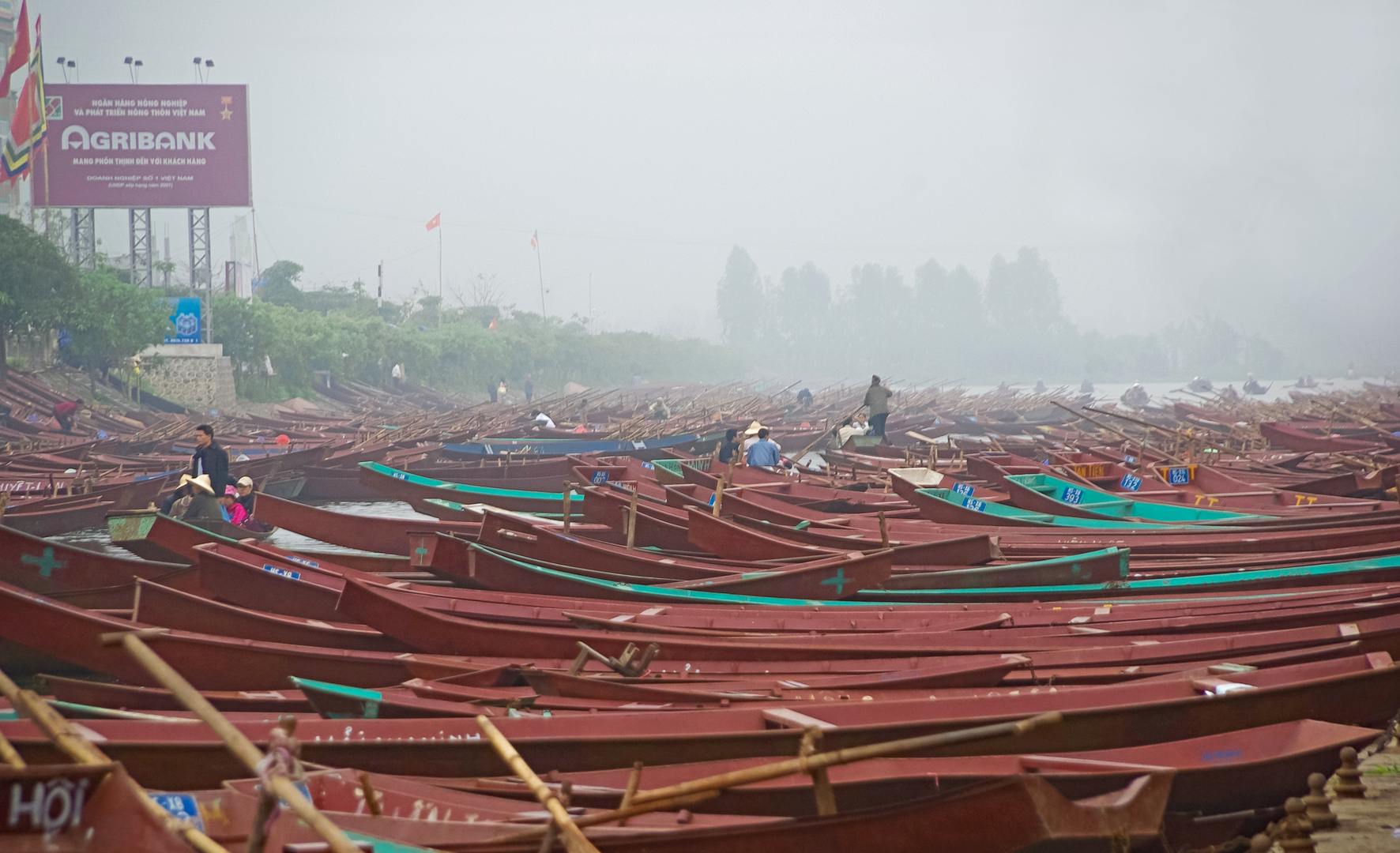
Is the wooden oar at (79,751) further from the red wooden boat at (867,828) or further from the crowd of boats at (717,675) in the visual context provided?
the red wooden boat at (867,828)

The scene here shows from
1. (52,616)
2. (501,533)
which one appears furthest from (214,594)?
(501,533)

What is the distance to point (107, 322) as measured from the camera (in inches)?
959

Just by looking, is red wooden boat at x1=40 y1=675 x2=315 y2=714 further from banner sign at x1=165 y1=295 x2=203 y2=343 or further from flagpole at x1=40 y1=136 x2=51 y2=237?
flagpole at x1=40 y1=136 x2=51 y2=237

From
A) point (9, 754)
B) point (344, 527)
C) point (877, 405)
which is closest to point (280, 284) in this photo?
point (877, 405)

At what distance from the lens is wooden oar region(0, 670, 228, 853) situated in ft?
6.89

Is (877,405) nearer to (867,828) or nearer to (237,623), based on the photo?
(237,623)

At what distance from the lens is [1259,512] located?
8.72 meters

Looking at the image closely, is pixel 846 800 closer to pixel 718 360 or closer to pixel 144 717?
pixel 144 717

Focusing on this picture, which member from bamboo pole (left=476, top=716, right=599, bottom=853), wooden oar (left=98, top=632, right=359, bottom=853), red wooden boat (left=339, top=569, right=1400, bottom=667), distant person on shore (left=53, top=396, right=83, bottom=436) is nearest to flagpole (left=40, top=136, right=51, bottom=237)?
distant person on shore (left=53, top=396, right=83, bottom=436)

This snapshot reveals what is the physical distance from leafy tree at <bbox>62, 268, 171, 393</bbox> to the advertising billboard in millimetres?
6255

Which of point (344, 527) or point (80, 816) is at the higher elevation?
point (80, 816)

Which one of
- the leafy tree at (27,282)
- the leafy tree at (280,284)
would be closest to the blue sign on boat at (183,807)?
the leafy tree at (27,282)

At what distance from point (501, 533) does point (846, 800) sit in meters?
3.96

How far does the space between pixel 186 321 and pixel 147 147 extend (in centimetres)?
714
